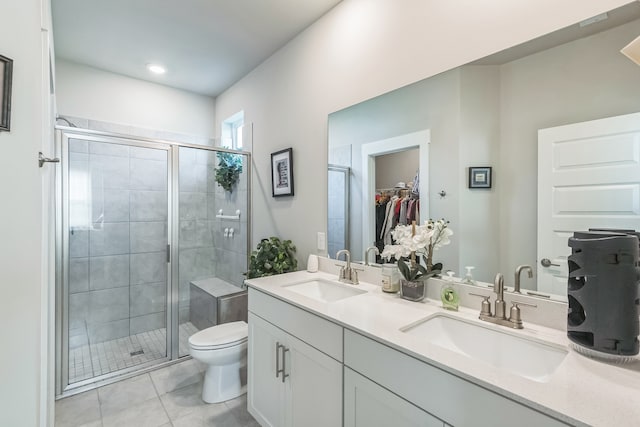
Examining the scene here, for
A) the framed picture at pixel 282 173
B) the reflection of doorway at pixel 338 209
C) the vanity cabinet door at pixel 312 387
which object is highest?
the framed picture at pixel 282 173

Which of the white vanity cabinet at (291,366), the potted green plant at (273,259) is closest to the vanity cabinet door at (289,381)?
the white vanity cabinet at (291,366)

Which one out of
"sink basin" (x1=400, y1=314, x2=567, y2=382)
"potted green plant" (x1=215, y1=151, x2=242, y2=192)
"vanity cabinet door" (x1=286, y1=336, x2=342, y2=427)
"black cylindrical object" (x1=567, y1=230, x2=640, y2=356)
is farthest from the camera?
"potted green plant" (x1=215, y1=151, x2=242, y2=192)

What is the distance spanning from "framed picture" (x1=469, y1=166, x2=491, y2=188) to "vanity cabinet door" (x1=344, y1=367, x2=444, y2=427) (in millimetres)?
935

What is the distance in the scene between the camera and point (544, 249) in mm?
1148

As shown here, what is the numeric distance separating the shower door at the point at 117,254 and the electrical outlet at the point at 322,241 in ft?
4.75

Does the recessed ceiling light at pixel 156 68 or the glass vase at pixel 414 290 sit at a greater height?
the recessed ceiling light at pixel 156 68

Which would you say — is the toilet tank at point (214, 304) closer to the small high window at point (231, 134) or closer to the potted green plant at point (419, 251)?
the small high window at point (231, 134)

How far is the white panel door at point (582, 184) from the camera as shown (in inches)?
37.8

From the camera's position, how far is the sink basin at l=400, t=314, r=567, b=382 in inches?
37.6

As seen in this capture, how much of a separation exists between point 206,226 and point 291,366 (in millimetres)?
2087

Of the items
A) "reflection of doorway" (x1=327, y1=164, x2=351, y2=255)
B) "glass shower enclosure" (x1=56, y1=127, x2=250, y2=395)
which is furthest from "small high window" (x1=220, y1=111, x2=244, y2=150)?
"reflection of doorway" (x1=327, y1=164, x2=351, y2=255)

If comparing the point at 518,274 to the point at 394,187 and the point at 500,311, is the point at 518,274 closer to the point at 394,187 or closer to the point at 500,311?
the point at 500,311

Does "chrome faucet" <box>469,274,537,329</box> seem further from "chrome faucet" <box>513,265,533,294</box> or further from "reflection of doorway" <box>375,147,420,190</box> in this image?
"reflection of doorway" <box>375,147,420,190</box>

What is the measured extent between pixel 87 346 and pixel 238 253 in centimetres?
153
